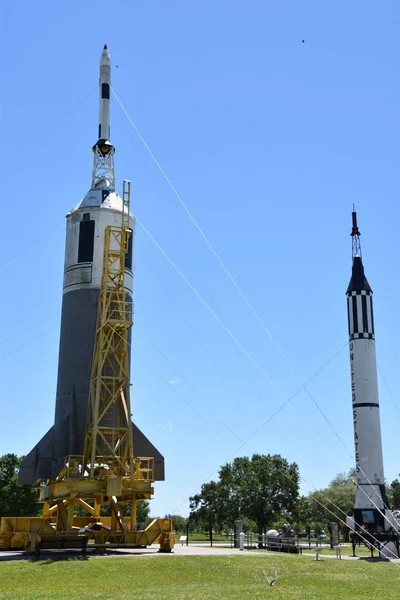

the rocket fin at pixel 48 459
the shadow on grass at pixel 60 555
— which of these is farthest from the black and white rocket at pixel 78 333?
the shadow on grass at pixel 60 555

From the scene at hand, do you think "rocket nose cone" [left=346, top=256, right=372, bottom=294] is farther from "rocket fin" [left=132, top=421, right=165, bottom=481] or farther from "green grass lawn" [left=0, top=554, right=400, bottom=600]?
"green grass lawn" [left=0, top=554, right=400, bottom=600]

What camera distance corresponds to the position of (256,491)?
52.2m

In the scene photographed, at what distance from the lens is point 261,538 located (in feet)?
128

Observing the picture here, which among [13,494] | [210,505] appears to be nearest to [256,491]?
[210,505]

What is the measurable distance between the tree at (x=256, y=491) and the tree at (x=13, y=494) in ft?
49.6

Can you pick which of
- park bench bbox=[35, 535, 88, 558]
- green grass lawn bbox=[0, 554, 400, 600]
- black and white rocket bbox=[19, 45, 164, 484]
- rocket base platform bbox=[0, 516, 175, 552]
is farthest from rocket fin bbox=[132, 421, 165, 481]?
green grass lawn bbox=[0, 554, 400, 600]

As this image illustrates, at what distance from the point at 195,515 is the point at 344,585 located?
37.9 meters

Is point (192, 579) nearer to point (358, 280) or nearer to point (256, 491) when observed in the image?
point (358, 280)

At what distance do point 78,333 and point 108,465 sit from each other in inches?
283

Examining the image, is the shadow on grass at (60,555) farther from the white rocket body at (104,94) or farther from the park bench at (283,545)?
the white rocket body at (104,94)

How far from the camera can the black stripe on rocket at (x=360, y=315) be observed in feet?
143

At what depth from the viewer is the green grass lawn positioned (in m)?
17.3

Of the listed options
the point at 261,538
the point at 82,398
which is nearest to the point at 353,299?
the point at 261,538

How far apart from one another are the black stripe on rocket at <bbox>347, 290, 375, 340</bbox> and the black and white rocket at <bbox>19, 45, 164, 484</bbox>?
49.2 ft
